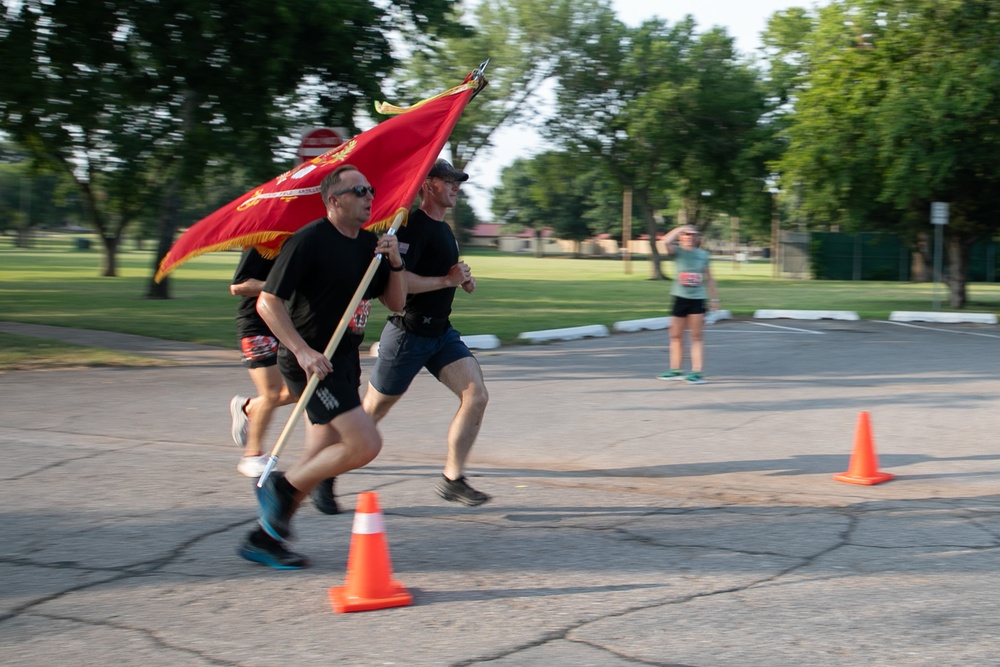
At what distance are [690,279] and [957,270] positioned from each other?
16.5 m

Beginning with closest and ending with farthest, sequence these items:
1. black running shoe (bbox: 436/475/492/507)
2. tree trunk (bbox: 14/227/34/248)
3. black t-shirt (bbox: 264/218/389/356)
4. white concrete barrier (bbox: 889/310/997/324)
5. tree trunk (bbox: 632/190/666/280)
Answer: black t-shirt (bbox: 264/218/389/356), black running shoe (bbox: 436/475/492/507), white concrete barrier (bbox: 889/310/997/324), tree trunk (bbox: 632/190/666/280), tree trunk (bbox: 14/227/34/248)

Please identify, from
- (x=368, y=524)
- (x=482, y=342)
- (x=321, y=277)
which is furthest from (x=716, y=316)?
(x=368, y=524)

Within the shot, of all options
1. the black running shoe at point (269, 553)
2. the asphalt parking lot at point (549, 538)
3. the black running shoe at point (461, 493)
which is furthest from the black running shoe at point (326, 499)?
the black running shoe at point (269, 553)

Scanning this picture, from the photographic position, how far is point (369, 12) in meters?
16.3

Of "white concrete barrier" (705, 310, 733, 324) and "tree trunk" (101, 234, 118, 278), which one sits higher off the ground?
"tree trunk" (101, 234, 118, 278)

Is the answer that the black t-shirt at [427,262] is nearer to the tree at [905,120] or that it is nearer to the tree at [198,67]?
the tree at [198,67]

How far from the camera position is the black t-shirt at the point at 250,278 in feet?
23.0

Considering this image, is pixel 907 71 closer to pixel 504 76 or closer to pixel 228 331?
pixel 228 331

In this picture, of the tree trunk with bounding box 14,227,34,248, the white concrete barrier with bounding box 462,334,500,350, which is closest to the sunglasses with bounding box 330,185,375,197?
the white concrete barrier with bounding box 462,334,500,350

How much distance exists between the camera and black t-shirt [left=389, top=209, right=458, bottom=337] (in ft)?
21.3

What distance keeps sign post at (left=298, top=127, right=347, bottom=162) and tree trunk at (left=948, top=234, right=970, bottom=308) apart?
62.9 ft

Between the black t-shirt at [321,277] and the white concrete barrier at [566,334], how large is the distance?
1147 cm

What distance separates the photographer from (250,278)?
7016 millimetres

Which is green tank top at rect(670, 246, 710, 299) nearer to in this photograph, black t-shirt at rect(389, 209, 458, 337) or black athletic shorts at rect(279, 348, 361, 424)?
black t-shirt at rect(389, 209, 458, 337)
